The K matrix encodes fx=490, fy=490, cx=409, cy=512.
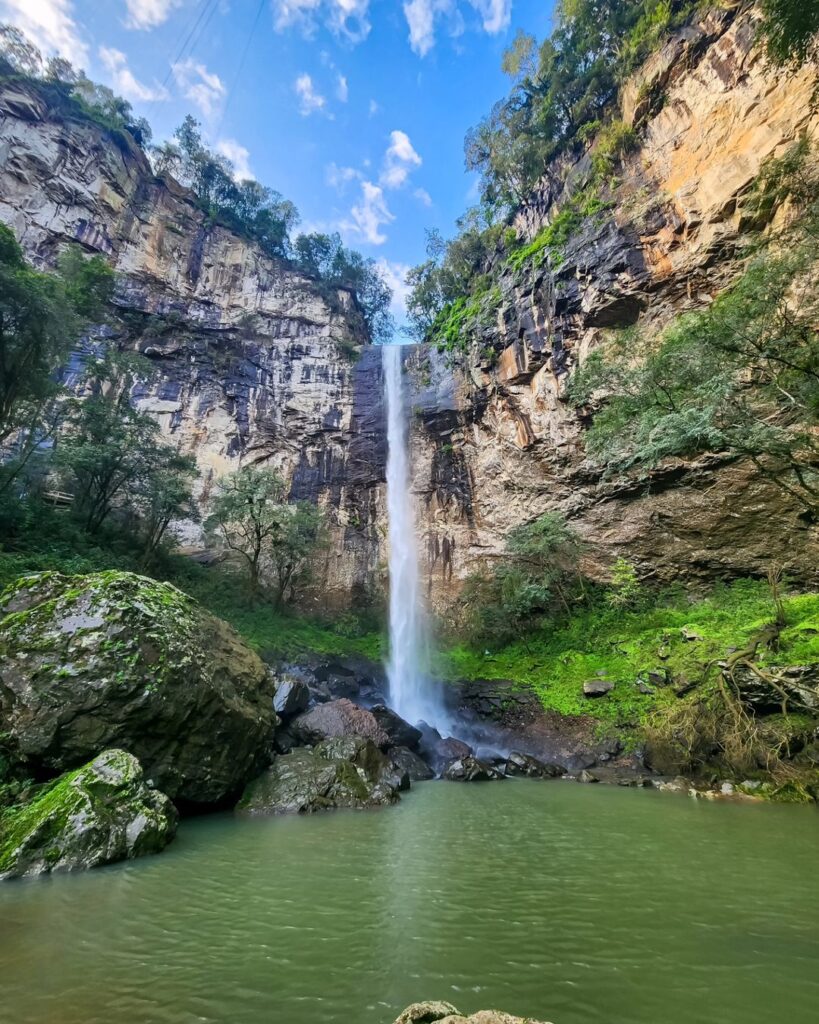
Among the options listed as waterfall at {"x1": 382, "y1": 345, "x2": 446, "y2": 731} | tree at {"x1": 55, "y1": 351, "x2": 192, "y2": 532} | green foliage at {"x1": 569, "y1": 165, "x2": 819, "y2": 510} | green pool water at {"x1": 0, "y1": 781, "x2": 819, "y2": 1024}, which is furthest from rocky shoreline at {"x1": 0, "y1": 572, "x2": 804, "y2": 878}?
tree at {"x1": 55, "y1": 351, "x2": 192, "y2": 532}

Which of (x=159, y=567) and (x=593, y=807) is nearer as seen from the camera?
(x=593, y=807)

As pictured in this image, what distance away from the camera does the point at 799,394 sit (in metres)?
9.32

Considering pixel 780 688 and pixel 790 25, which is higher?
pixel 790 25

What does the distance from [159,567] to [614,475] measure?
702 inches

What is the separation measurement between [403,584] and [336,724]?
43.3 ft

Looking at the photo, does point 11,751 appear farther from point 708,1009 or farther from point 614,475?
point 614,475

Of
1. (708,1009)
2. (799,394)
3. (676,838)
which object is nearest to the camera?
(708,1009)

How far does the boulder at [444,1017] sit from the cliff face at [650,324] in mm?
14174

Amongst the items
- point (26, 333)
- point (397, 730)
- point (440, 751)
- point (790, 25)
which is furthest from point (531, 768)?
point (26, 333)

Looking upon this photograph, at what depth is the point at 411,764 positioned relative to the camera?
35.0ft

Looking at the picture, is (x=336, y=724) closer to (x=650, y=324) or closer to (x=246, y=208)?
(x=650, y=324)

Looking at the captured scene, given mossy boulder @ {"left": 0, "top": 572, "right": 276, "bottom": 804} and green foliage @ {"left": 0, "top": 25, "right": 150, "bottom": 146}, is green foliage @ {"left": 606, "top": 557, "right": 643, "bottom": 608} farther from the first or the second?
green foliage @ {"left": 0, "top": 25, "right": 150, "bottom": 146}

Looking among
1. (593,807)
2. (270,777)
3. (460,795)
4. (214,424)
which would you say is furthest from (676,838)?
(214,424)

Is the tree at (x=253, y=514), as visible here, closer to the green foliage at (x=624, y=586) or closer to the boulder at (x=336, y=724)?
Answer: the boulder at (x=336, y=724)
